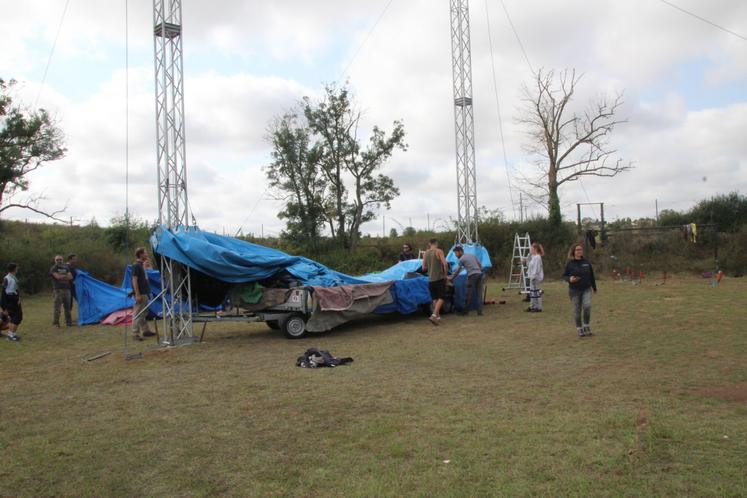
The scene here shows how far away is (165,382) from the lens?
705cm

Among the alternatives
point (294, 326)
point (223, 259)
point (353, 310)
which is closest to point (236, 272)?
point (223, 259)

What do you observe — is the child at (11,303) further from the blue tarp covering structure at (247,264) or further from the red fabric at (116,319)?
the blue tarp covering structure at (247,264)

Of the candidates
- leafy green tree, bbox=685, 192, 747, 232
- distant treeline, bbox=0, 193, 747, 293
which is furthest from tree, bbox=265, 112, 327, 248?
leafy green tree, bbox=685, 192, 747, 232

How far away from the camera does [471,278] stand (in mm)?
12992

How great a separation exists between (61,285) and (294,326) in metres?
6.44

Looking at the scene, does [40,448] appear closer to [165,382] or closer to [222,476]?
[222,476]

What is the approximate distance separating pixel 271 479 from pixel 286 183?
29621 mm

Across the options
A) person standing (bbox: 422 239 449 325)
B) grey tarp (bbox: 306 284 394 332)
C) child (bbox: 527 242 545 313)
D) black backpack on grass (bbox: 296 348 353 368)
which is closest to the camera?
black backpack on grass (bbox: 296 348 353 368)

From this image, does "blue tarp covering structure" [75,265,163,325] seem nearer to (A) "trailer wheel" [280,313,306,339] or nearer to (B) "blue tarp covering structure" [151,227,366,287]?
(B) "blue tarp covering structure" [151,227,366,287]

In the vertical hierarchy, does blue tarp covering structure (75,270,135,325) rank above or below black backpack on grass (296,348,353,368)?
above

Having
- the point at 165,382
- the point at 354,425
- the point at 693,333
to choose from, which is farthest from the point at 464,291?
the point at 354,425

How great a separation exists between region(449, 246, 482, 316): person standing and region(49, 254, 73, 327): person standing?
892 centimetres

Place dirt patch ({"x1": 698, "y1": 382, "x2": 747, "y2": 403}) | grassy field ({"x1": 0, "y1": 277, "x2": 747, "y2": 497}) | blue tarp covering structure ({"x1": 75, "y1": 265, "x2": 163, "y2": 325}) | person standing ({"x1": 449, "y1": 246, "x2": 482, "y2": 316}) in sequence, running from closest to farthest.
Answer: grassy field ({"x1": 0, "y1": 277, "x2": 747, "y2": 497}), dirt patch ({"x1": 698, "y1": 382, "x2": 747, "y2": 403}), person standing ({"x1": 449, "y1": 246, "x2": 482, "y2": 316}), blue tarp covering structure ({"x1": 75, "y1": 265, "x2": 163, "y2": 325})

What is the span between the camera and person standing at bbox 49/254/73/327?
43.1 ft
